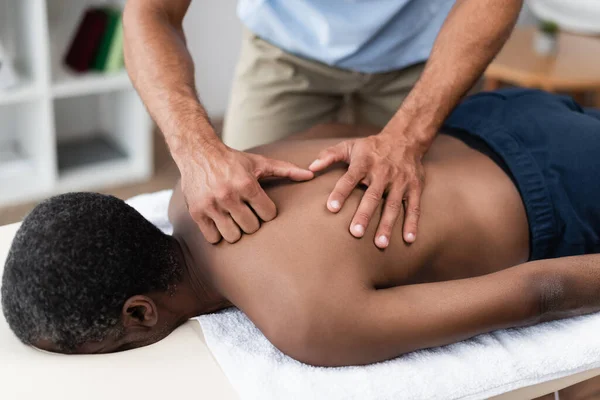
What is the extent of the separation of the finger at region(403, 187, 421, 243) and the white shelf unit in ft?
6.42

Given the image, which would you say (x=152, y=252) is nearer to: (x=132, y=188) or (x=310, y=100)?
(x=310, y=100)

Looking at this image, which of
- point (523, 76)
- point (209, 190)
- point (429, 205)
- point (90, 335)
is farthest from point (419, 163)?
point (523, 76)

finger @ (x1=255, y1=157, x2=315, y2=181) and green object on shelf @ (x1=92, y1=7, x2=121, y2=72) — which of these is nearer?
finger @ (x1=255, y1=157, x2=315, y2=181)

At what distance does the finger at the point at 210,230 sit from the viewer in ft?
3.93

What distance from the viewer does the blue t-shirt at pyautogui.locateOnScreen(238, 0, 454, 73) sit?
1.71m

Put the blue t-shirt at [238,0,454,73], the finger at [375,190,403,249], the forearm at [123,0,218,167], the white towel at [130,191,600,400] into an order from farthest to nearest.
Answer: the blue t-shirt at [238,0,454,73] < the forearm at [123,0,218,167] < the finger at [375,190,403,249] < the white towel at [130,191,600,400]

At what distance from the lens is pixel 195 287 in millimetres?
1258

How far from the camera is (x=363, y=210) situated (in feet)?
3.87

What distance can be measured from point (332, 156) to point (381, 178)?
0.10 m

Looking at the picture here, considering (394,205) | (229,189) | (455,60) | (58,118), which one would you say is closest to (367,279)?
(394,205)

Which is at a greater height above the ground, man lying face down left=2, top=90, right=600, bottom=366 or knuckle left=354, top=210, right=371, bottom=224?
knuckle left=354, top=210, right=371, bottom=224

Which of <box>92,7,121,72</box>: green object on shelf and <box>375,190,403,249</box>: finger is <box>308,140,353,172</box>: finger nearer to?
<box>375,190,403,249</box>: finger

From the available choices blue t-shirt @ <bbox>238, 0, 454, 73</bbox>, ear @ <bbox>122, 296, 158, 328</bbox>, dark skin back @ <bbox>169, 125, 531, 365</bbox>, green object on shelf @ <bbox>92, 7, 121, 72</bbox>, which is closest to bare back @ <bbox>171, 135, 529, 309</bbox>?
dark skin back @ <bbox>169, 125, 531, 365</bbox>

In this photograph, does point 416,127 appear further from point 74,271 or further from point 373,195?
point 74,271
